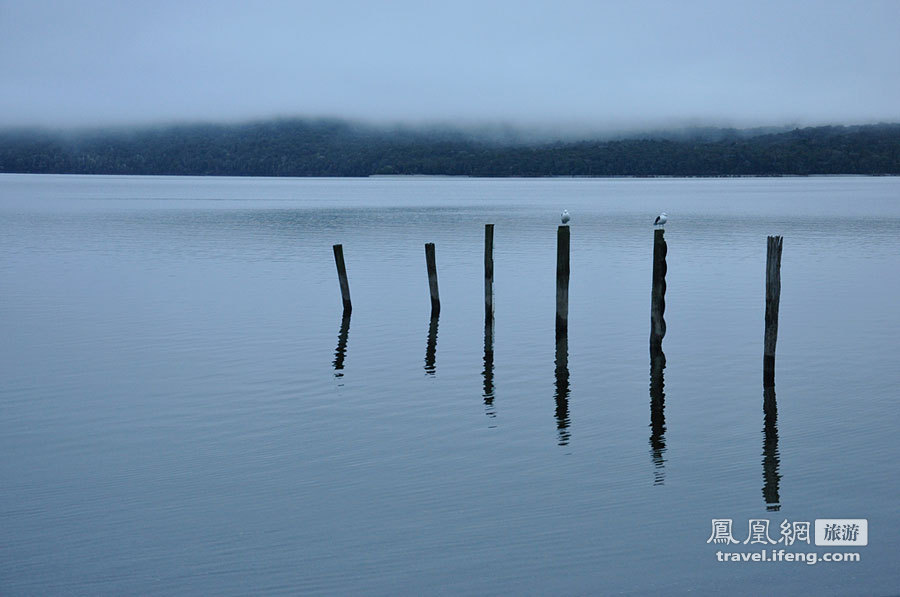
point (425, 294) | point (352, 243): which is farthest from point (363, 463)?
point (352, 243)

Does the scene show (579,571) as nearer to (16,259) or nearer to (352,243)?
(16,259)

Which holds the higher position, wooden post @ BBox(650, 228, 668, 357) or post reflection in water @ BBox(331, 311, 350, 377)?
wooden post @ BBox(650, 228, 668, 357)

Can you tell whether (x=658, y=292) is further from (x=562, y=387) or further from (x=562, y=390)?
(x=562, y=390)

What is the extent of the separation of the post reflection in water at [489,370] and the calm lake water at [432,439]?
0.31ft

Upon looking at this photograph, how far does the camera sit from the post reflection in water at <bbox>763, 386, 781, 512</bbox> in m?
12.0

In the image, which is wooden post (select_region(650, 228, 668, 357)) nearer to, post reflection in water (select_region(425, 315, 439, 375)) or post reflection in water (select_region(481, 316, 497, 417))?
post reflection in water (select_region(481, 316, 497, 417))

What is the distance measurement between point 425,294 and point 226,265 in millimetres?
12818

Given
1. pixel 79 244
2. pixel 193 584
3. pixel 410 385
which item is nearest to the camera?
pixel 193 584

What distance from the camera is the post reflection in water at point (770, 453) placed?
474 inches

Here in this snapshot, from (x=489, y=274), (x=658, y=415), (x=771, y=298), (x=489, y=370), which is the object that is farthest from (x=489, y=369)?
(x=771, y=298)

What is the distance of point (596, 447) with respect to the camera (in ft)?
46.8

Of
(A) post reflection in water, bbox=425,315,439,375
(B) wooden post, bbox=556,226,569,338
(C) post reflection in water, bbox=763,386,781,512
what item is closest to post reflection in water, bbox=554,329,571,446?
(B) wooden post, bbox=556,226,569,338

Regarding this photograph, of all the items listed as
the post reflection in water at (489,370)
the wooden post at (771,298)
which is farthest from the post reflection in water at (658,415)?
the post reflection in water at (489,370)

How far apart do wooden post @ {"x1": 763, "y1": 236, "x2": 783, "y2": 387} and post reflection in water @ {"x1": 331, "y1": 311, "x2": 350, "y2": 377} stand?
7801 mm
